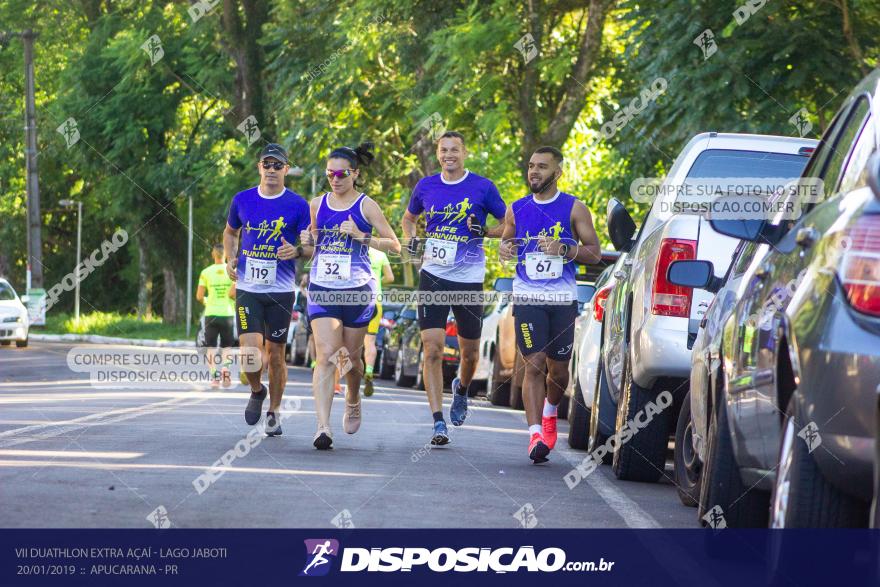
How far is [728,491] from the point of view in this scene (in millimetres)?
7242

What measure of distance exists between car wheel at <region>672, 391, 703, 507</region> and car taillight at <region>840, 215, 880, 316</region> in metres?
4.18

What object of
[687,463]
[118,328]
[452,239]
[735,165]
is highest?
[735,165]

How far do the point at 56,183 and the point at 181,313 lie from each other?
1283cm

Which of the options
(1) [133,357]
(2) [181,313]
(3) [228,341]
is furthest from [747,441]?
(2) [181,313]

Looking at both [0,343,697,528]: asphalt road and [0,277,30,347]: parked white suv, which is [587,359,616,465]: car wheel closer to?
[0,343,697,528]: asphalt road

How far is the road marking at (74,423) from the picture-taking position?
12.3 m

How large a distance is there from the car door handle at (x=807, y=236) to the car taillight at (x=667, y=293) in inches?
171

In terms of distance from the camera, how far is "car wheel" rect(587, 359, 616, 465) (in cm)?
1244

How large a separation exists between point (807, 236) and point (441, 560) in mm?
1705

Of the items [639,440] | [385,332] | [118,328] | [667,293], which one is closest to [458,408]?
[639,440]

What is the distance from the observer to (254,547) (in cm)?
702

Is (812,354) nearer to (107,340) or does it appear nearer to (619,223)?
(619,223)

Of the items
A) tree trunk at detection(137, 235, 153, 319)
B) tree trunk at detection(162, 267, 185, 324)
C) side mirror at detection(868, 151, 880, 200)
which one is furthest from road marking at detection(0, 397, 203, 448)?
tree trunk at detection(137, 235, 153, 319)

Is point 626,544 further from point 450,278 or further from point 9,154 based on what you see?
point 9,154
